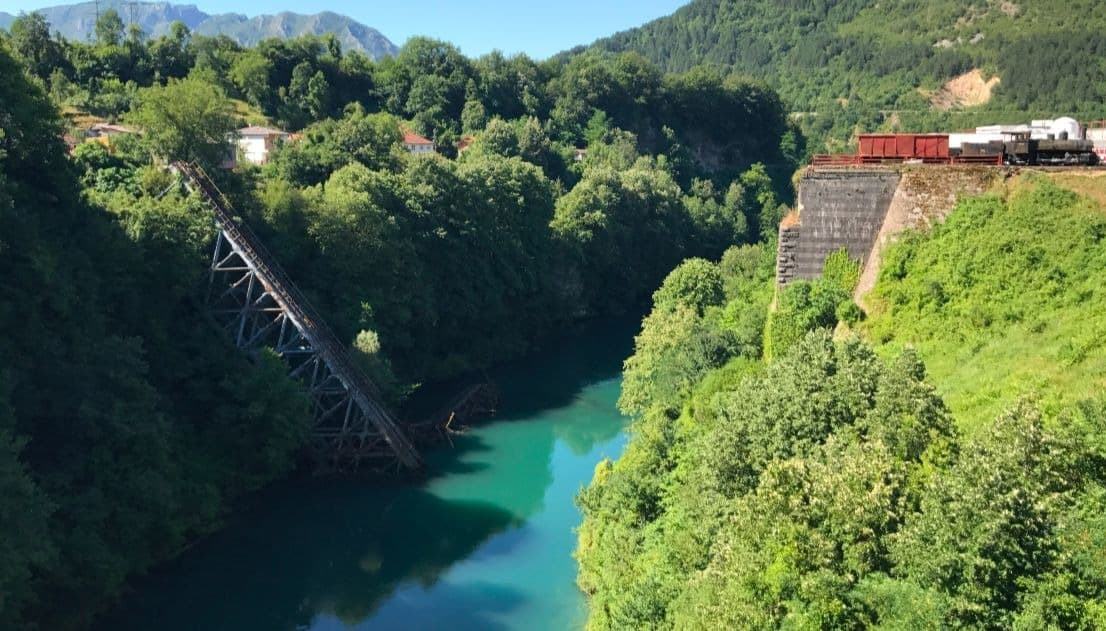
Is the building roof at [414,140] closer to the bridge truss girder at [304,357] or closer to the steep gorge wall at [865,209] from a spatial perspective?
the bridge truss girder at [304,357]

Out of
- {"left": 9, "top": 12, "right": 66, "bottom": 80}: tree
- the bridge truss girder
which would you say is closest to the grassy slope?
the bridge truss girder

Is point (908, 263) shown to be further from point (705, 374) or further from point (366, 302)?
point (366, 302)

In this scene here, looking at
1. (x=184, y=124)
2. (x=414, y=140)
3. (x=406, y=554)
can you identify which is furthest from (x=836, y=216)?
(x=414, y=140)

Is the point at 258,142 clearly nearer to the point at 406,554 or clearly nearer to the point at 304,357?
the point at 304,357

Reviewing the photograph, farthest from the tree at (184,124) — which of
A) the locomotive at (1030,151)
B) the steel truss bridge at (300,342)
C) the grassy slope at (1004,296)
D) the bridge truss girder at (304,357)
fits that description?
the locomotive at (1030,151)

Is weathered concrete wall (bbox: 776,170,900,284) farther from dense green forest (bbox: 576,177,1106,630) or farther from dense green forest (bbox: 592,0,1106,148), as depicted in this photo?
dense green forest (bbox: 592,0,1106,148)
